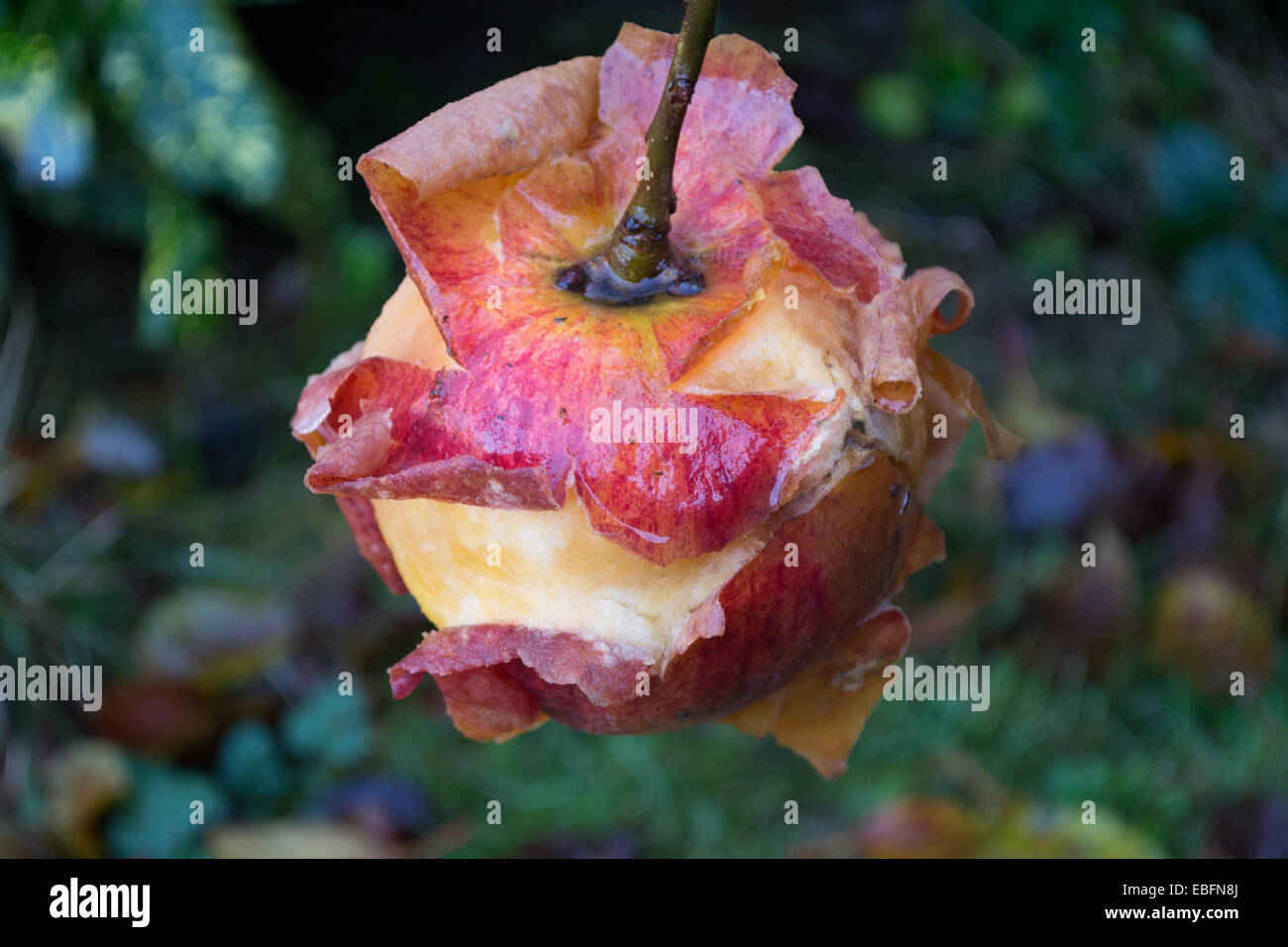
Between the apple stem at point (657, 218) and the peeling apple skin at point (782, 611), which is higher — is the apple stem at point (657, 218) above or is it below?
above

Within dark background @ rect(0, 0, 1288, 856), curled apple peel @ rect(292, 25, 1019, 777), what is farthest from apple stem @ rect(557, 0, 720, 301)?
dark background @ rect(0, 0, 1288, 856)

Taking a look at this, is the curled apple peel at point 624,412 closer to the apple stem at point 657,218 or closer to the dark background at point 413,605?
the apple stem at point 657,218

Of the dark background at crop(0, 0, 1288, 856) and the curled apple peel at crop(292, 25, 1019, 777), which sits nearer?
the curled apple peel at crop(292, 25, 1019, 777)

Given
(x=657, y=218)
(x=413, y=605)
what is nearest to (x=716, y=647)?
(x=657, y=218)

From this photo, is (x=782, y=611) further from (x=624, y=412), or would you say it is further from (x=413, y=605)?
(x=413, y=605)

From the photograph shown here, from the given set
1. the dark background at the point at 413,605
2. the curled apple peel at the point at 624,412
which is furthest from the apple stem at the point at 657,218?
the dark background at the point at 413,605

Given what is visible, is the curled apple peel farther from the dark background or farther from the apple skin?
the dark background

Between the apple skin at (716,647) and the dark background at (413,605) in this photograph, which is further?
the dark background at (413,605)
